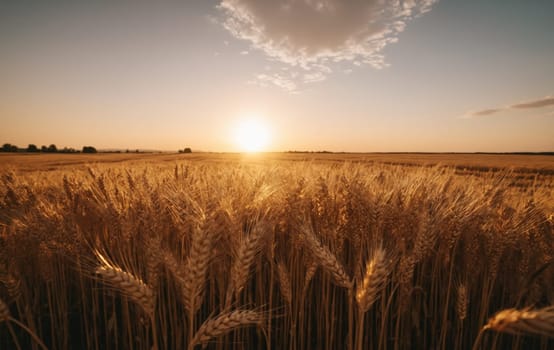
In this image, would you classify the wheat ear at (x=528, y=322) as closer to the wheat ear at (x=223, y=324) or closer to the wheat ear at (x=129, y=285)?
the wheat ear at (x=223, y=324)

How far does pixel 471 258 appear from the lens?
177 centimetres

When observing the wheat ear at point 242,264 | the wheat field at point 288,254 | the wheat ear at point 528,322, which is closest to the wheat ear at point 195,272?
the wheat field at point 288,254

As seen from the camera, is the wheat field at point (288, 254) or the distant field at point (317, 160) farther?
the distant field at point (317, 160)

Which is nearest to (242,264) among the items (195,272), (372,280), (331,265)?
(195,272)

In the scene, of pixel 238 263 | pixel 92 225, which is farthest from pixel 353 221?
pixel 92 225

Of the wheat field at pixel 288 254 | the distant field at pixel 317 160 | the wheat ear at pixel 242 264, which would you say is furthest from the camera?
the distant field at pixel 317 160

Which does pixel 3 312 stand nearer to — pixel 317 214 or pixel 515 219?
pixel 317 214

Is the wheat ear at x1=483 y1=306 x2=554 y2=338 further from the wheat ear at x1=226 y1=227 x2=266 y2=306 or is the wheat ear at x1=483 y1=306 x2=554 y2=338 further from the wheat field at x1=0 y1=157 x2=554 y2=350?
the wheat ear at x1=226 y1=227 x2=266 y2=306

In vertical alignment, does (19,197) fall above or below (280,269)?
above

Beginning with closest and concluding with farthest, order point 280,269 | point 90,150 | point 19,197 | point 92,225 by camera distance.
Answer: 1. point 280,269
2. point 92,225
3. point 19,197
4. point 90,150

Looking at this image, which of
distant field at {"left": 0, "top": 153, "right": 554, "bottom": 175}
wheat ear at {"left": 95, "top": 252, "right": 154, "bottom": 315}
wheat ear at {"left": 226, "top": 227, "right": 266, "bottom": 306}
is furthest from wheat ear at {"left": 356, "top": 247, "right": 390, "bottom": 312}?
distant field at {"left": 0, "top": 153, "right": 554, "bottom": 175}

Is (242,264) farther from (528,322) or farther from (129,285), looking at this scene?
(528,322)

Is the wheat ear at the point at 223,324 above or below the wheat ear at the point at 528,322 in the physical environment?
below

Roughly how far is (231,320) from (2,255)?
5.80 feet
